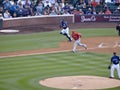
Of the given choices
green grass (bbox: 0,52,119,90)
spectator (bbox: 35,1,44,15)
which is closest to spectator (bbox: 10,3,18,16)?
spectator (bbox: 35,1,44,15)

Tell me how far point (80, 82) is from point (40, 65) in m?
4.54

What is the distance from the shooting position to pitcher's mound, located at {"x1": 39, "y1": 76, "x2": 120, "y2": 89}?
17.9m

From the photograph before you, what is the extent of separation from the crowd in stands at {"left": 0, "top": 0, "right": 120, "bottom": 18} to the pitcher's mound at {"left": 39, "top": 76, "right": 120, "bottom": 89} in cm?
1714

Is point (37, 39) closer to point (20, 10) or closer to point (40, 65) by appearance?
point (20, 10)

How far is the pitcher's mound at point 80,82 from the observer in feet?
58.7

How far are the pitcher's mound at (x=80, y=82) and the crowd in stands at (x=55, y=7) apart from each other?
56.2 ft

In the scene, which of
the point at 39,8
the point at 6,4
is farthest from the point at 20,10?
the point at 39,8

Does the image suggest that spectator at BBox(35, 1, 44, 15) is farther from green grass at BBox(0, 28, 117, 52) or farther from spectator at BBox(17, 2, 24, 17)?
green grass at BBox(0, 28, 117, 52)

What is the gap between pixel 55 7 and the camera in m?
38.6

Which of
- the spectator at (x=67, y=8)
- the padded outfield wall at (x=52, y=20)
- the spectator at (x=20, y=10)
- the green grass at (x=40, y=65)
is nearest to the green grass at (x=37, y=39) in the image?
the green grass at (x=40, y=65)

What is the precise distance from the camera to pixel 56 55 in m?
25.5

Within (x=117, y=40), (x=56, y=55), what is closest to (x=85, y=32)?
(x=117, y=40)

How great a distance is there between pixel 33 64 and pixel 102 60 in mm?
3934

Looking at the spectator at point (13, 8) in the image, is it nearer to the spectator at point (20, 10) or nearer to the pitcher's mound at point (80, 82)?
the spectator at point (20, 10)
